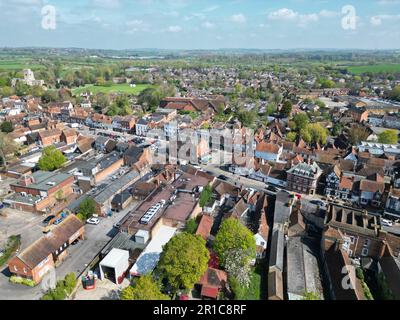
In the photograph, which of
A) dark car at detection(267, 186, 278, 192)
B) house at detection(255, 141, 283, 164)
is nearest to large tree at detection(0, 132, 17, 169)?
dark car at detection(267, 186, 278, 192)

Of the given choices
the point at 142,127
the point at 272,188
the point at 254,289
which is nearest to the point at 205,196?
the point at 272,188

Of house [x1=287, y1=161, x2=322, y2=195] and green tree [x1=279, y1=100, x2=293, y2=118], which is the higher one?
green tree [x1=279, y1=100, x2=293, y2=118]

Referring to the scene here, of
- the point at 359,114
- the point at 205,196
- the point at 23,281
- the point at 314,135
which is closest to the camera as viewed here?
the point at 23,281

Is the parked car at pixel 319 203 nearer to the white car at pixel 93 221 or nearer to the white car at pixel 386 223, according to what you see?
the white car at pixel 386 223

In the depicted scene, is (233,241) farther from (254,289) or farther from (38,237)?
(38,237)

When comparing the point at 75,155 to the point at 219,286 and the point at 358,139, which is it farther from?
the point at 358,139

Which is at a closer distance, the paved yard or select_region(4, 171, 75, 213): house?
the paved yard

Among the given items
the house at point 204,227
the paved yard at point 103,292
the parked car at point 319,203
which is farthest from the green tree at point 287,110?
the paved yard at point 103,292

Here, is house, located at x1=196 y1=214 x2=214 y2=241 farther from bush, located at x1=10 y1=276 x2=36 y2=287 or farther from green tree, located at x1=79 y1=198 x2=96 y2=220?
bush, located at x1=10 y1=276 x2=36 y2=287
